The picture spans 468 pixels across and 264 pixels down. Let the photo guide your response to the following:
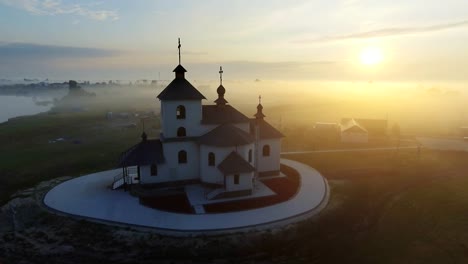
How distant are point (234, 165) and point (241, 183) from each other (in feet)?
4.91

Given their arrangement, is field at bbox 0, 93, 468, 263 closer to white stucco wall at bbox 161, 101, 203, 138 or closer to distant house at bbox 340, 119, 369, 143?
white stucco wall at bbox 161, 101, 203, 138

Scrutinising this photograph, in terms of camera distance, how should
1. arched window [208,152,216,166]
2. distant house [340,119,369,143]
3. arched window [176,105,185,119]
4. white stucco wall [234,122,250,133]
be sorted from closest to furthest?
arched window [208,152,216,166], arched window [176,105,185,119], white stucco wall [234,122,250,133], distant house [340,119,369,143]

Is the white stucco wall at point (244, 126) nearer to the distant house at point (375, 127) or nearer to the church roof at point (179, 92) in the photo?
the church roof at point (179, 92)

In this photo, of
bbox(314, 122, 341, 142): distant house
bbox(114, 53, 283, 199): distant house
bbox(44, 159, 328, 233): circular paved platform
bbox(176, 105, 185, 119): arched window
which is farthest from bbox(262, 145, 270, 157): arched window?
bbox(314, 122, 341, 142): distant house

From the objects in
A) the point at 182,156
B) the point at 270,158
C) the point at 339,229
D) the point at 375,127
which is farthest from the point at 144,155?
the point at 375,127

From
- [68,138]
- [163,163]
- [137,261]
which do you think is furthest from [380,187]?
[68,138]

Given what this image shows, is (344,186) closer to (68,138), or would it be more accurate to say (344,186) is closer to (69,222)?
(69,222)

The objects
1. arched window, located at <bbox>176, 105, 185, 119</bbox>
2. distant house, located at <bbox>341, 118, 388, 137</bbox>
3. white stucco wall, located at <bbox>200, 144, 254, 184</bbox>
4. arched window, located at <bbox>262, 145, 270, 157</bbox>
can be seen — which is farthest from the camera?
distant house, located at <bbox>341, 118, 388, 137</bbox>

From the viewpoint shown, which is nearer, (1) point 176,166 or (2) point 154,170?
(2) point 154,170

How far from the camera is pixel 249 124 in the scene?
2827cm

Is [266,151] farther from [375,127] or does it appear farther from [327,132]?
[375,127]

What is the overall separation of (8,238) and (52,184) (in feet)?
31.4

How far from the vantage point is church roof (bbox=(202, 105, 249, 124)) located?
26.9 meters

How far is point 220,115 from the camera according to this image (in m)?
27.2
